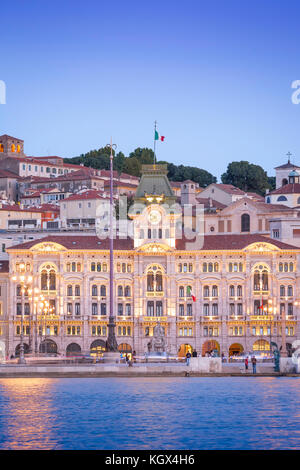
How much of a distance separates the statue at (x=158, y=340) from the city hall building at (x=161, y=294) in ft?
2.37

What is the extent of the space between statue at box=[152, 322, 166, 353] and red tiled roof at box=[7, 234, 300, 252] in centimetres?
799

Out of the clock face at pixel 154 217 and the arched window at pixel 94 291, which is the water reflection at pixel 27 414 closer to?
the arched window at pixel 94 291

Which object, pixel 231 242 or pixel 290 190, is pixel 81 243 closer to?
pixel 231 242

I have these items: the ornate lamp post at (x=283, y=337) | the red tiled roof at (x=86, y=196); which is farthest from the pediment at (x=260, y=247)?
the red tiled roof at (x=86, y=196)

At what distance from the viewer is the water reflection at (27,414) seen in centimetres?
5000

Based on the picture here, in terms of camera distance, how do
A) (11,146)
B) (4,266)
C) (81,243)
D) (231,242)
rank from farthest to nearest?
(11,146) < (4,266) < (231,242) < (81,243)

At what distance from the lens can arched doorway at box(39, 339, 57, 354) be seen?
108312mm

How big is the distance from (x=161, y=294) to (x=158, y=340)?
4.75 m

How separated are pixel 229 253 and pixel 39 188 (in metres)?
68.4

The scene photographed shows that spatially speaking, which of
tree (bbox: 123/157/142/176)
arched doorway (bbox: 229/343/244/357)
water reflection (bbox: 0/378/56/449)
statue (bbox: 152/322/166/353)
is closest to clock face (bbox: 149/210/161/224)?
statue (bbox: 152/322/166/353)

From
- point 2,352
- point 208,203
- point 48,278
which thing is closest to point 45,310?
point 48,278

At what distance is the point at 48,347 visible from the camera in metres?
109
